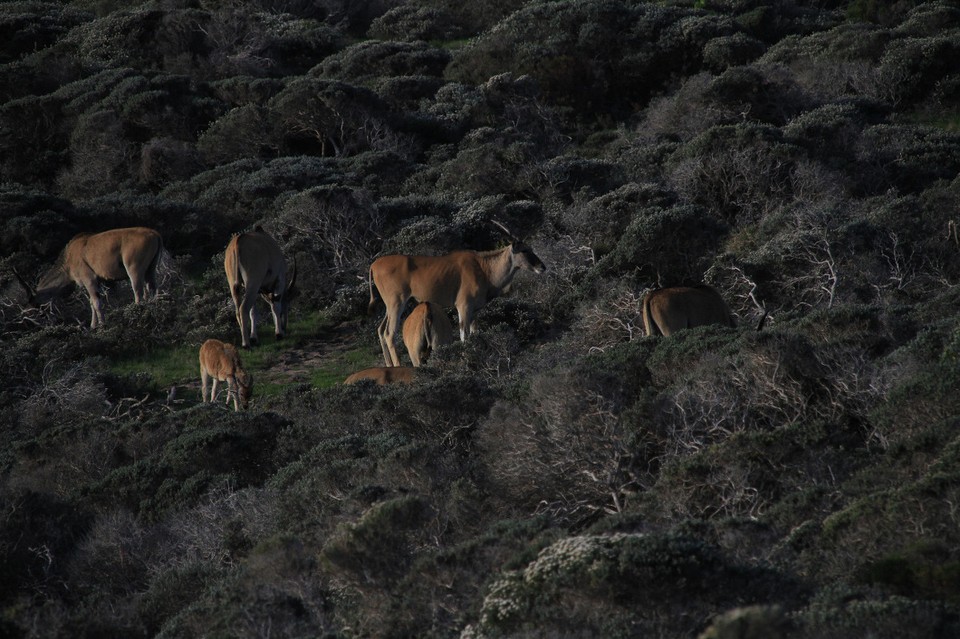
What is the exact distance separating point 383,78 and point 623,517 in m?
28.3

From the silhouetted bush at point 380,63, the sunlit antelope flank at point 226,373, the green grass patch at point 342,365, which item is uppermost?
the silhouetted bush at point 380,63

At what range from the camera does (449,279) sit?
64.8 ft

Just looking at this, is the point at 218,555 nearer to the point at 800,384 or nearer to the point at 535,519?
the point at 535,519

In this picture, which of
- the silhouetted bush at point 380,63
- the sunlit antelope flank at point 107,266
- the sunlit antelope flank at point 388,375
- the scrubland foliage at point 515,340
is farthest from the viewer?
the silhouetted bush at point 380,63

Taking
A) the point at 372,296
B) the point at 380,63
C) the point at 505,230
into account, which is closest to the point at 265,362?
the point at 372,296

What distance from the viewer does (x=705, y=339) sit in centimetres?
1395

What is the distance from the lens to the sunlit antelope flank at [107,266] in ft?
74.7

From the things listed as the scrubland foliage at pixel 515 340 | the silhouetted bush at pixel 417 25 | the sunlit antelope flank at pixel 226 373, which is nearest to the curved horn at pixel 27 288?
the scrubland foliage at pixel 515 340

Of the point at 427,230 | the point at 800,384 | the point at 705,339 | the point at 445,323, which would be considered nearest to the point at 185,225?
the point at 427,230

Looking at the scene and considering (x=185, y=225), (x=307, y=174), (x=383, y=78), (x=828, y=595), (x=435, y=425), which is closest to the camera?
(x=828, y=595)

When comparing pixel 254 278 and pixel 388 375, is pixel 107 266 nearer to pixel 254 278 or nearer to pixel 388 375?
pixel 254 278

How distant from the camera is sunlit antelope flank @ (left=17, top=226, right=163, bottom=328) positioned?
897 inches

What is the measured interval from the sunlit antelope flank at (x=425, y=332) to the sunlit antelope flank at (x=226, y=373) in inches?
91.0

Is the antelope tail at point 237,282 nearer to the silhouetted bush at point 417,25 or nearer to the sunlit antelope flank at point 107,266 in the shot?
the sunlit antelope flank at point 107,266
